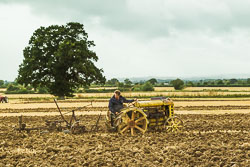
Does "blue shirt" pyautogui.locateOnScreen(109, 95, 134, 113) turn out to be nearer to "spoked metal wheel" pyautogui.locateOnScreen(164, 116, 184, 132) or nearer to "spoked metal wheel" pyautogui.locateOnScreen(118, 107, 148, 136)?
"spoked metal wheel" pyautogui.locateOnScreen(118, 107, 148, 136)

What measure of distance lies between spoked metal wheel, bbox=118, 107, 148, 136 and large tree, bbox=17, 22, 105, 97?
25.6 m

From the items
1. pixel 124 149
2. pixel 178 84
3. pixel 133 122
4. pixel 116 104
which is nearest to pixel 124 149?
pixel 124 149

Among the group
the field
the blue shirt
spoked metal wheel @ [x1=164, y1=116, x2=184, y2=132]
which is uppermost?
the blue shirt

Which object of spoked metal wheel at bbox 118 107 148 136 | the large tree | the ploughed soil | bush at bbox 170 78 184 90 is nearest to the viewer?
the ploughed soil

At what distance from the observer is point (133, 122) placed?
474 inches

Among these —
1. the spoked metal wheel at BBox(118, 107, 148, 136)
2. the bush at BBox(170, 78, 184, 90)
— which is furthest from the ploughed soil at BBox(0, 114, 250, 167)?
the bush at BBox(170, 78, 184, 90)

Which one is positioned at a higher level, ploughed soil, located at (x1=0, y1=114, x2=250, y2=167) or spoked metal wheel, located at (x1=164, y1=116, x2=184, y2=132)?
spoked metal wheel, located at (x1=164, y1=116, x2=184, y2=132)

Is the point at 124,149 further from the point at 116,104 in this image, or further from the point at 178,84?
the point at 178,84

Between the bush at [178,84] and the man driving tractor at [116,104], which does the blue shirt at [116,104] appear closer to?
the man driving tractor at [116,104]

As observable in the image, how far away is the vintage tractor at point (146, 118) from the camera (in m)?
12.0

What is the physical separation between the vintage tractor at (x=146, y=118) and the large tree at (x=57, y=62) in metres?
25.1

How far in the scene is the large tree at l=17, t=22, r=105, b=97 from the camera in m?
37.5

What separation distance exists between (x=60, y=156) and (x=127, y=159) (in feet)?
6.68

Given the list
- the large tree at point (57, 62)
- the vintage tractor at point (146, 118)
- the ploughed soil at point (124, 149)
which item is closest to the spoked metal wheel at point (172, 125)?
the vintage tractor at point (146, 118)
